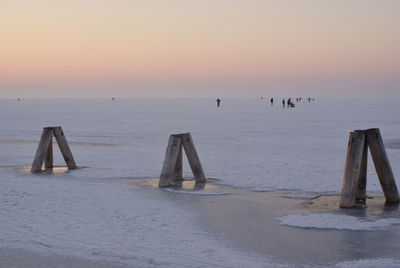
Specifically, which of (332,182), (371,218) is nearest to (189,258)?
(371,218)

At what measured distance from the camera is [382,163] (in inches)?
392

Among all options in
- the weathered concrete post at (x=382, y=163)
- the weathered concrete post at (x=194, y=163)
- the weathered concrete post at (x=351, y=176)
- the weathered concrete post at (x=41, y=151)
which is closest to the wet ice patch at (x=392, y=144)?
the weathered concrete post at (x=194, y=163)

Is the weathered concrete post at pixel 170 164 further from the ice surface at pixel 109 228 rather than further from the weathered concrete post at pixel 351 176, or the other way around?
the weathered concrete post at pixel 351 176

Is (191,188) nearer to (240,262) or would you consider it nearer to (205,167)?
(205,167)

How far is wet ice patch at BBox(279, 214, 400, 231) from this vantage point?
8.09 metres

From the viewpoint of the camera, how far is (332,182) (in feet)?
40.3

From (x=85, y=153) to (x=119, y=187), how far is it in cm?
723

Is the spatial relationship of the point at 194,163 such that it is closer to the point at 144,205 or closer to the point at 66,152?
the point at 144,205

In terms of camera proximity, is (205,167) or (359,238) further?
(205,167)

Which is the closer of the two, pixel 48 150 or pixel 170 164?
pixel 170 164

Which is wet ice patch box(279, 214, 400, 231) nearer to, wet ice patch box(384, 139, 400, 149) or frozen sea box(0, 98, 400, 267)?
frozen sea box(0, 98, 400, 267)

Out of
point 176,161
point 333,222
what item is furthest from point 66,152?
point 333,222

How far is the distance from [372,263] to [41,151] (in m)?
9.99

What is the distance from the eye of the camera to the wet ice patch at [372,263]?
6.25m
